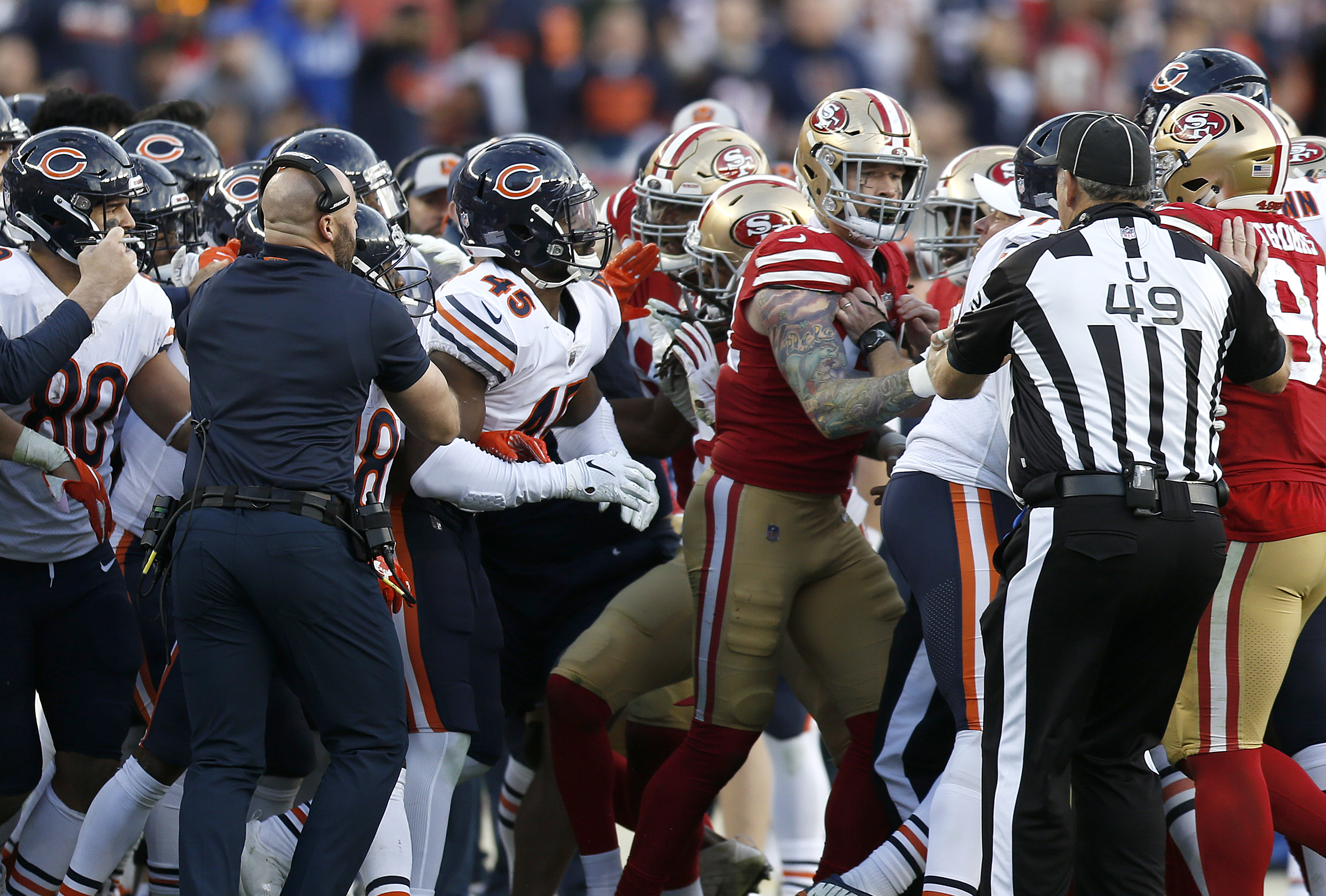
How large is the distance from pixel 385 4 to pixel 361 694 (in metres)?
8.93

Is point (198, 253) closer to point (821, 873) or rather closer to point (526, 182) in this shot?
point (526, 182)

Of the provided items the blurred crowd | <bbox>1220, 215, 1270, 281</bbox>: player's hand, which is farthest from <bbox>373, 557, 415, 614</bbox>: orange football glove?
the blurred crowd

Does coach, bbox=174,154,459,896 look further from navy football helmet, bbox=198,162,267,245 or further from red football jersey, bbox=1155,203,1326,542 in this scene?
red football jersey, bbox=1155,203,1326,542

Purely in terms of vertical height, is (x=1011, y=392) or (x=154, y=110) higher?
(x=154, y=110)

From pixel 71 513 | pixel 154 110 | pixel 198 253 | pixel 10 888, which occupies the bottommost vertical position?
pixel 10 888

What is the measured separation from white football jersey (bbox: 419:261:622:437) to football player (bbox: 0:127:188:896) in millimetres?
851

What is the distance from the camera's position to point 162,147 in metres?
5.79

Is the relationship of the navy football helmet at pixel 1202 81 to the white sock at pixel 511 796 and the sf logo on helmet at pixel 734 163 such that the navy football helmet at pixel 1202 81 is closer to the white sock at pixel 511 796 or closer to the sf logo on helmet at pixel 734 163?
the sf logo on helmet at pixel 734 163

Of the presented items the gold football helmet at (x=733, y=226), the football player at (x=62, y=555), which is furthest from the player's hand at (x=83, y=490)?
the gold football helmet at (x=733, y=226)

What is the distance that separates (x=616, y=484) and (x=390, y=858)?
43.3 inches

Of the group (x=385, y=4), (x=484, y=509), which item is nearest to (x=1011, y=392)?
(x=484, y=509)

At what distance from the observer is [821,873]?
4324 millimetres

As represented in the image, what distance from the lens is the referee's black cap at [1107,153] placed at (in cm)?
363

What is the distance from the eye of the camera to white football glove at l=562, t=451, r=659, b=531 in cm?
427
